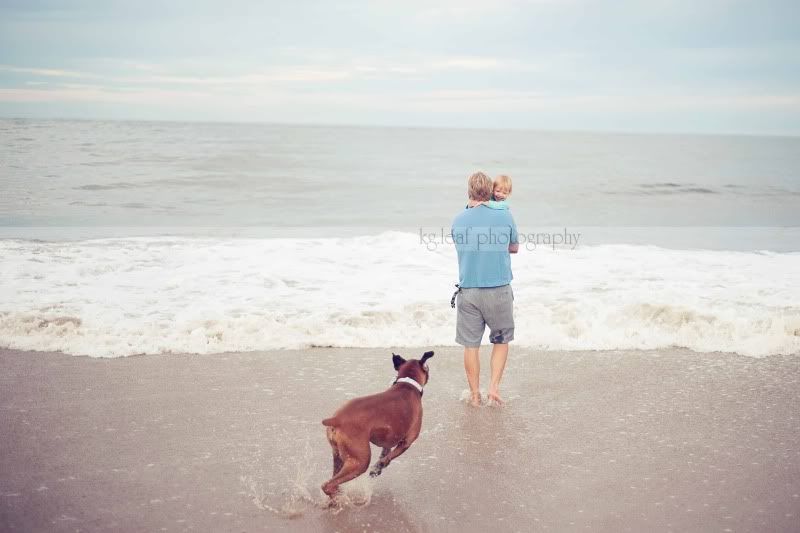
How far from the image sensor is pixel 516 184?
32.5 metres

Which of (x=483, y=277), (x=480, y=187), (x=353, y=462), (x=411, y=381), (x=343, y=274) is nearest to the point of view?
(x=353, y=462)

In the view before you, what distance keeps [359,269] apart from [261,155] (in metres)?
34.1

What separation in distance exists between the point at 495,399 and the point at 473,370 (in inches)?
10.6

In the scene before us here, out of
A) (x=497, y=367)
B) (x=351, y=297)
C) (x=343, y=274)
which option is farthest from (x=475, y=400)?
(x=343, y=274)

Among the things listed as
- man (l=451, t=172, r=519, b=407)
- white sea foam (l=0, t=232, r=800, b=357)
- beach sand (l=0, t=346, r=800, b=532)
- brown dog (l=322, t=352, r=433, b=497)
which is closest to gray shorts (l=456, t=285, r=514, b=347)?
man (l=451, t=172, r=519, b=407)

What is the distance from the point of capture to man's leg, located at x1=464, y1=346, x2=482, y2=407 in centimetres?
496

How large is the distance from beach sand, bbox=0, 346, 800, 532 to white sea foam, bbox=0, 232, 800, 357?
0.48 m

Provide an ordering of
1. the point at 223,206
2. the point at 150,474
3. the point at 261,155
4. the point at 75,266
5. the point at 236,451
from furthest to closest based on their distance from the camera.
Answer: the point at 261,155 < the point at 223,206 < the point at 75,266 < the point at 236,451 < the point at 150,474

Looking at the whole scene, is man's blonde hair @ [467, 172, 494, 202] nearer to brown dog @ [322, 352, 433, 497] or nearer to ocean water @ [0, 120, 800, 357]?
brown dog @ [322, 352, 433, 497]

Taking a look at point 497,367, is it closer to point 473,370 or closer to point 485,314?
point 473,370

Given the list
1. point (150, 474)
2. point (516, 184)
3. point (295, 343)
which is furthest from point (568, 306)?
point (516, 184)

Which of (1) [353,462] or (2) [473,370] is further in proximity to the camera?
(2) [473,370]

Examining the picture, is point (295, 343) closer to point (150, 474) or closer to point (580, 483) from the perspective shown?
point (150, 474)

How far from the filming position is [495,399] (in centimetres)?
498
